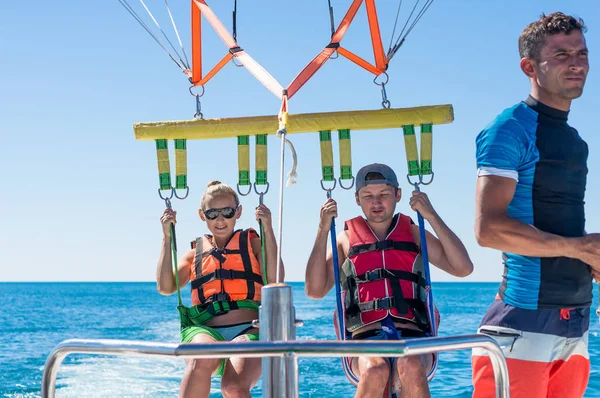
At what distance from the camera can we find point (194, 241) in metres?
4.97

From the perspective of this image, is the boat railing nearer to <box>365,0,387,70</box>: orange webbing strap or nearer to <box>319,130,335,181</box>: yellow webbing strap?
<box>319,130,335,181</box>: yellow webbing strap

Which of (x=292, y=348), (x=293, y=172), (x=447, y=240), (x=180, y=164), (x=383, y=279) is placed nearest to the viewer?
(x=292, y=348)

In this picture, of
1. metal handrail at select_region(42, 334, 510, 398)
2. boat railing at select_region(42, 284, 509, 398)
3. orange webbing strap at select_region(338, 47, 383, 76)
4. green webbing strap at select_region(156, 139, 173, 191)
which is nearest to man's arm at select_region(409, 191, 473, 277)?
orange webbing strap at select_region(338, 47, 383, 76)

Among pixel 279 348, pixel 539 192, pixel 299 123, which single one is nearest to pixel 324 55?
pixel 299 123

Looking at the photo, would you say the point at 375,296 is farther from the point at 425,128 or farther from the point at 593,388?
the point at 593,388

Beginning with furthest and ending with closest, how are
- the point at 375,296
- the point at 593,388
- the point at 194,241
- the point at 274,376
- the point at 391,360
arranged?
1. the point at 593,388
2. the point at 194,241
3. the point at 375,296
4. the point at 391,360
5. the point at 274,376

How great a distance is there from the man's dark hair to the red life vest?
162cm

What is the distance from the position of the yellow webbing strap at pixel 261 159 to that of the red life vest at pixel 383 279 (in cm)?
61

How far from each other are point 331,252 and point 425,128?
2.89 feet

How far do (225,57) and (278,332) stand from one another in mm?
2623

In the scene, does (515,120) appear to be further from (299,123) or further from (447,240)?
(299,123)

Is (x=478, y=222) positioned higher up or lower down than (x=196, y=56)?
lower down

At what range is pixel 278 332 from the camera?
2.12m

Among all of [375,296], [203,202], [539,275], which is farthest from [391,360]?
[203,202]
